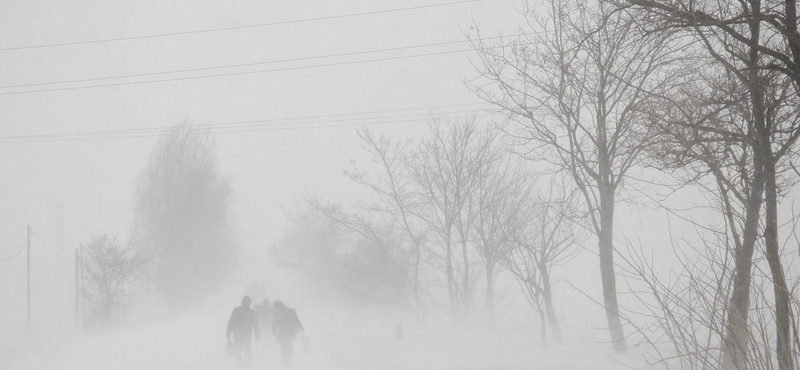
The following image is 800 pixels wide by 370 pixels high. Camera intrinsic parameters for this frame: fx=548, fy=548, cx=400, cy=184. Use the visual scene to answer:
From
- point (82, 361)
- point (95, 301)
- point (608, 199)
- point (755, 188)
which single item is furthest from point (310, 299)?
point (755, 188)

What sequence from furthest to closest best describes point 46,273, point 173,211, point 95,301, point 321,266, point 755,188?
point 46,273, point 321,266, point 173,211, point 95,301, point 755,188

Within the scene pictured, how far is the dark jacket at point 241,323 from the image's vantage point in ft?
39.9

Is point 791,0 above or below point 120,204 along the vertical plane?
below

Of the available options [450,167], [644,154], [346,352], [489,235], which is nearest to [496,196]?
[489,235]

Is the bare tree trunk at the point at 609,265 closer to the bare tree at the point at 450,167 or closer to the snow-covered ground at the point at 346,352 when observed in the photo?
the snow-covered ground at the point at 346,352

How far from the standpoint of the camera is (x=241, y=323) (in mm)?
12266

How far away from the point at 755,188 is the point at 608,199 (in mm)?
4096

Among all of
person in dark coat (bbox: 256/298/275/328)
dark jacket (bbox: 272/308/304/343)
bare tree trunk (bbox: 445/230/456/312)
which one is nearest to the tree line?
bare tree trunk (bbox: 445/230/456/312)

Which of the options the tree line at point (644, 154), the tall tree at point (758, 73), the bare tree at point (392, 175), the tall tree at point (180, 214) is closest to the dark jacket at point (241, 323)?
the tree line at point (644, 154)

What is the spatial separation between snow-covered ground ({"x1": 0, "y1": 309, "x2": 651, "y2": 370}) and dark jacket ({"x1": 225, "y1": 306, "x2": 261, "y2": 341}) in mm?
1156

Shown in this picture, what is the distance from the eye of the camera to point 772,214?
425cm

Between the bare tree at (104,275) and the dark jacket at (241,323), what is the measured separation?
50.9 ft

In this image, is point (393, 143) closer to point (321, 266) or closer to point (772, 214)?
point (772, 214)

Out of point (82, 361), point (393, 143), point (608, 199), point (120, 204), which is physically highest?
point (120, 204)
